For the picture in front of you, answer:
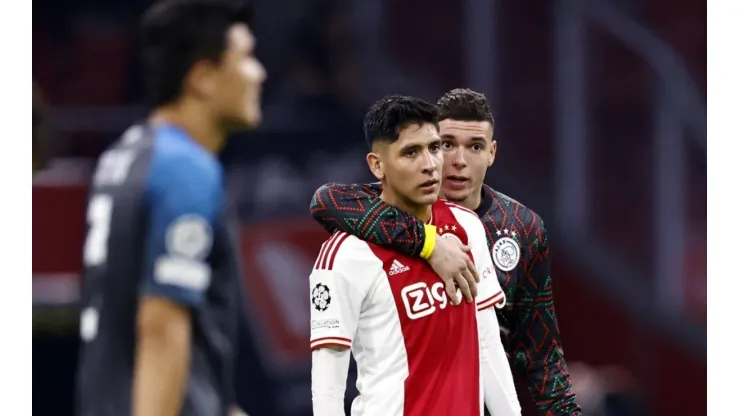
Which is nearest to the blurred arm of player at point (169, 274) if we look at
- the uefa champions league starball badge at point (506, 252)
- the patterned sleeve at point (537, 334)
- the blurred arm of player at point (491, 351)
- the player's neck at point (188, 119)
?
the player's neck at point (188, 119)

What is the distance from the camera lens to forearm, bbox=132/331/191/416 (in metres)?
2.36

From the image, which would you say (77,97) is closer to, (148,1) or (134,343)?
(148,1)

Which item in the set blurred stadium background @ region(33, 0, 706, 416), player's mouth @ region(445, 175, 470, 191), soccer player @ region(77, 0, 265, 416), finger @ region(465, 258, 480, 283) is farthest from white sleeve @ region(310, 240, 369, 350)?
blurred stadium background @ region(33, 0, 706, 416)

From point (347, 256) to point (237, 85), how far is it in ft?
2.28

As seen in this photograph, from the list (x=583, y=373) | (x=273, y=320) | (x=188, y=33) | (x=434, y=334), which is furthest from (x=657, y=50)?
(x=188, y=33)

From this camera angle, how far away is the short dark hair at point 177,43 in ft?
8.03

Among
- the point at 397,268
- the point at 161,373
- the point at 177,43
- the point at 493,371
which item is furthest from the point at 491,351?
the point at 177,43

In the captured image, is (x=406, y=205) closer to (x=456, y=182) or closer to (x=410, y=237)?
(x=410, y=237)

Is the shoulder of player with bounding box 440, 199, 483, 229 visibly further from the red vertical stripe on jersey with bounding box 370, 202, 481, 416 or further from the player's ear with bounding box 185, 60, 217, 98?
the player's ear with bounding box 185, 60, 217, 98

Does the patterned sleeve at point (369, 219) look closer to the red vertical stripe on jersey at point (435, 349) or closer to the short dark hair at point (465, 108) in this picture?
the red vertical stripe on jersey at point (435, 349)

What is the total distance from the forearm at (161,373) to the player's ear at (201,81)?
0.52m

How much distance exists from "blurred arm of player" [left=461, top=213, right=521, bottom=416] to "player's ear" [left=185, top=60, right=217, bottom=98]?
3.26 ft

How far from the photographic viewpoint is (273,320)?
6.14m

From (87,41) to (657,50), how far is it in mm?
3247
